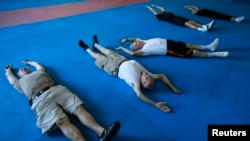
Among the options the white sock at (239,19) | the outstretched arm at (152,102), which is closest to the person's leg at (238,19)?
the white sock at (239,19)

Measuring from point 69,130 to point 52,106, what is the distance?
18.1 inches

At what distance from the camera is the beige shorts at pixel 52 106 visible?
10.1 feet

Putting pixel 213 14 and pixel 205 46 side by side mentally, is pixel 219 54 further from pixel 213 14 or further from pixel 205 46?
pixel 213 14

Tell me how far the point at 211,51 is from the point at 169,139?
9.90 ft

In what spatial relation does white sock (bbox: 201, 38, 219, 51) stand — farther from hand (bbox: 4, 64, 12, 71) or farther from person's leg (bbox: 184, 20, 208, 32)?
hand (bbox: 4, 64, 12, 71)

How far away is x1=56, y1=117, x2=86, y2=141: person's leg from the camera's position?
9.62ft

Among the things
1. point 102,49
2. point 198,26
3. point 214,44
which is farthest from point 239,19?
point 102,49

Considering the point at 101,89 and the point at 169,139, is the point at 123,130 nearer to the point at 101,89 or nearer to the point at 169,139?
the point at 169,139

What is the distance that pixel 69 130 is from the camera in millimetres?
3000

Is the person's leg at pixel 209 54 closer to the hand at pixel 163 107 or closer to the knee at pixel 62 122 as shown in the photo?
the hand at pixel 163 107

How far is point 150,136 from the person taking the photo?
124 inches

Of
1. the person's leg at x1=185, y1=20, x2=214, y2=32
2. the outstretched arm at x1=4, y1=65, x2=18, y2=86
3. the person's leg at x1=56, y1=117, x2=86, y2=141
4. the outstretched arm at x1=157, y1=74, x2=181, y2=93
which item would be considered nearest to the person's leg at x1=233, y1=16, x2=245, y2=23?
the person's leg at x1=185, y1=20, x2=214, y2=32

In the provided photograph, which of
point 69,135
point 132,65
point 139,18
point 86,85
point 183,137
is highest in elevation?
point 139,18

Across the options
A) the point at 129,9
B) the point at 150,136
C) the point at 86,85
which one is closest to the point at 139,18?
the point at 129,9
